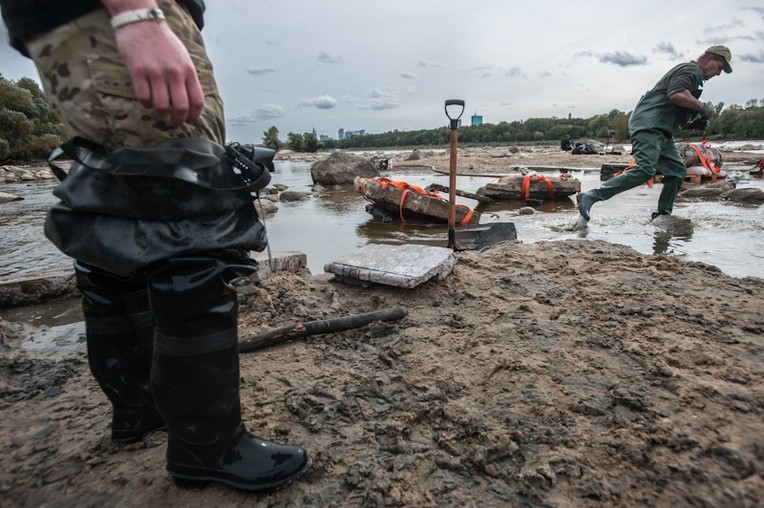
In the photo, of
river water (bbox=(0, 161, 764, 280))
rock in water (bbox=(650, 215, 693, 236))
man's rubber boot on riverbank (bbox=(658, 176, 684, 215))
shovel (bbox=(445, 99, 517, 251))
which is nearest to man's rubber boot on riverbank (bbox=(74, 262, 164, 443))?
river water (bbox=(0, 161, 764, 280))

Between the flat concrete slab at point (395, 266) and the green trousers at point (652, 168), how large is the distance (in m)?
3.42

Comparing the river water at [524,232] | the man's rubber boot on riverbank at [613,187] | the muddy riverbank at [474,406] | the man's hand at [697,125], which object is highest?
the man's hand at [697,125]

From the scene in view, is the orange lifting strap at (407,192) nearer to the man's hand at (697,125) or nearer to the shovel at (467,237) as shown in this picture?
the shovel at (467,237)

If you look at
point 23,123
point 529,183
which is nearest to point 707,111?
point 529,183

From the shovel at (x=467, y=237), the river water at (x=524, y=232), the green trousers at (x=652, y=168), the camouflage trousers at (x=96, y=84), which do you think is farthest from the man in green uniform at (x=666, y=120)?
the camouflage trousers at (x=96, y=84)

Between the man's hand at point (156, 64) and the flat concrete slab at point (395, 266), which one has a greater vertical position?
the man's hand at point (156, 64)

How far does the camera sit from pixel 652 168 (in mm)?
5438

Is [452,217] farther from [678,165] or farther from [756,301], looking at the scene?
[678,165]

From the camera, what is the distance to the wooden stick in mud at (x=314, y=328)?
7.30 ft

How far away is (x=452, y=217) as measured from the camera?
15.9 feet

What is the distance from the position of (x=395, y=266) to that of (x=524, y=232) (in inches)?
126

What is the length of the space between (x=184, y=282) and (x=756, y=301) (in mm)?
3048

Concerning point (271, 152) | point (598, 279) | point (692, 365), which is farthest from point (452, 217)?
point (271, 152)

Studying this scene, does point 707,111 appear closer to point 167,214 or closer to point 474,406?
point 474,406
